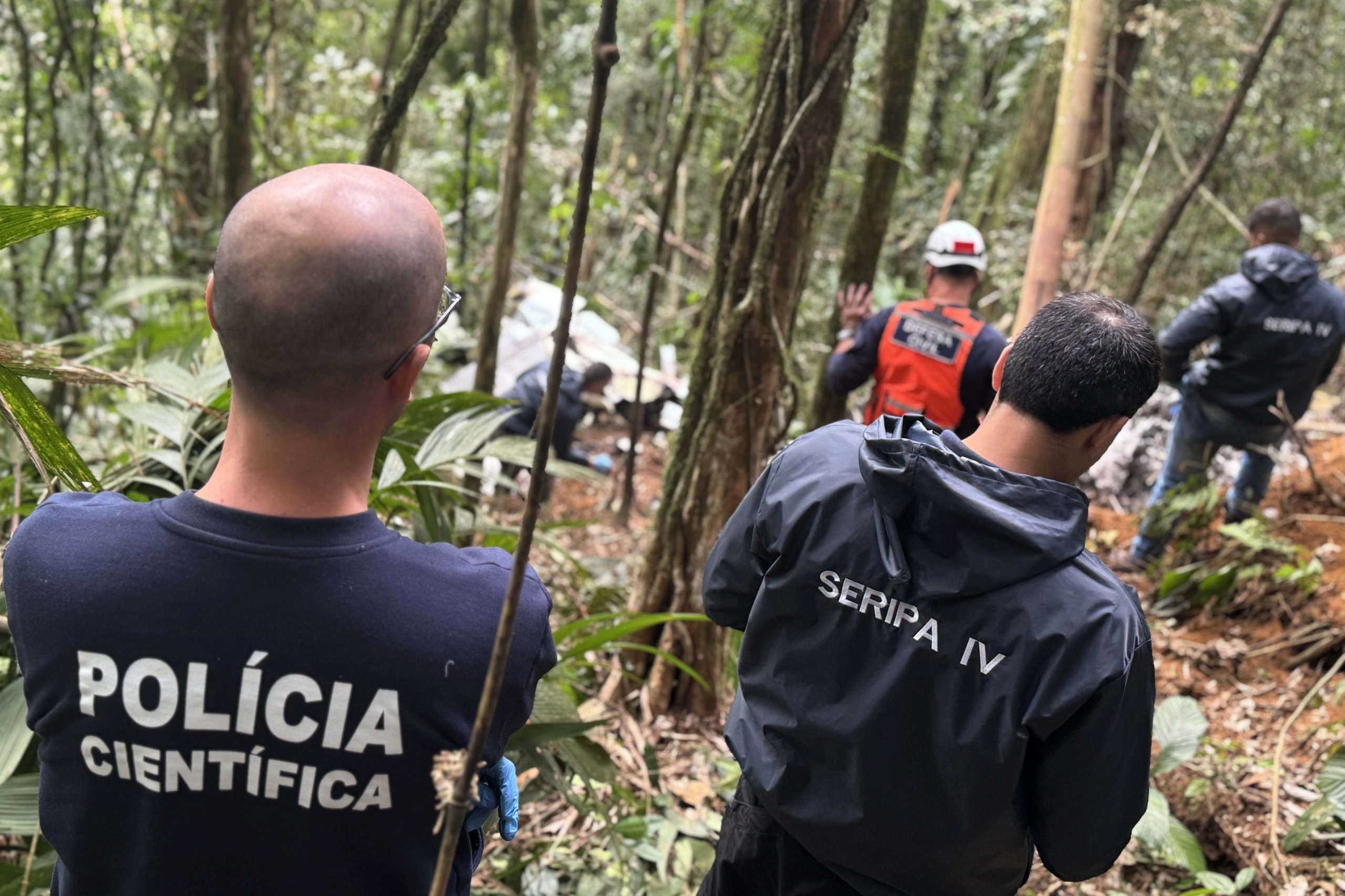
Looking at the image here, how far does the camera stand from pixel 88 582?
974 millimetres

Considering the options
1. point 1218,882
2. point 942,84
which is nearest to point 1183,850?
point 1218,882

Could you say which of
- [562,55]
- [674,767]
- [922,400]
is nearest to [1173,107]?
[922,400]

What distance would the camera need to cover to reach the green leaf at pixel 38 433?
1.51 m

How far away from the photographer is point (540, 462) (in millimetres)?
805

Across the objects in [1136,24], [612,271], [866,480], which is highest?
[1136,24]

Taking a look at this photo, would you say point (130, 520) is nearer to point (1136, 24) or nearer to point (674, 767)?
point (674, 767)

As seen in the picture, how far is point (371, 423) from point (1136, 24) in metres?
8.18

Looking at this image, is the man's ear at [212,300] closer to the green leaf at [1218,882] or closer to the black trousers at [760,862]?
the black trousers at [760,862]

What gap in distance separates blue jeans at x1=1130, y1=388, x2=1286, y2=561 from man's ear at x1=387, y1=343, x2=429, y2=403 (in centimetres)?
507

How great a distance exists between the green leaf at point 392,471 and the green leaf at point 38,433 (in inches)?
31.3

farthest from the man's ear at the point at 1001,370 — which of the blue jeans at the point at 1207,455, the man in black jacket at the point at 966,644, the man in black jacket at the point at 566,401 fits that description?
the man in black jacket at the point at 566,401

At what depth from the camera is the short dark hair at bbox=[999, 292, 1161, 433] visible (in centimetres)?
151

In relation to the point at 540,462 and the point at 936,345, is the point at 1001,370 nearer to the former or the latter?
the point at 540,462

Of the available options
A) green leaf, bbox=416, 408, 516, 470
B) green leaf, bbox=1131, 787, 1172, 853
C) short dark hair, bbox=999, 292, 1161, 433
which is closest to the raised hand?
green leaf, bbox=416, 408, 516, 470
